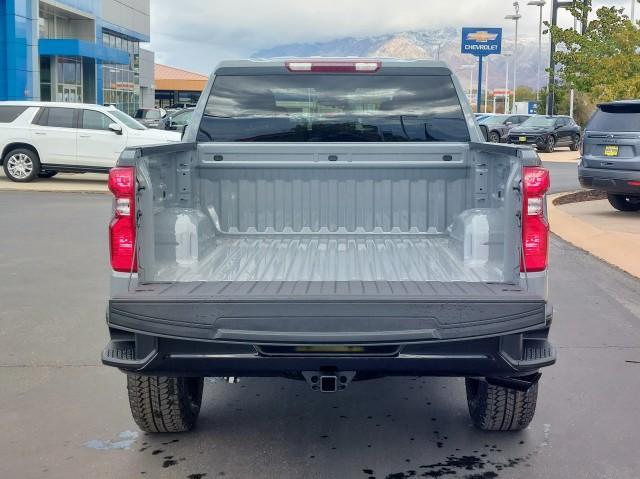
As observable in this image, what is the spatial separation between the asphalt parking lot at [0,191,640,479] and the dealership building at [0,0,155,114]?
40.4 metres

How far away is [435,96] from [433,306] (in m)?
2.22

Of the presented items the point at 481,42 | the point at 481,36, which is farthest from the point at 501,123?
the point at 481,36

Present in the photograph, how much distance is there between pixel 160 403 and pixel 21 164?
54.7 ft

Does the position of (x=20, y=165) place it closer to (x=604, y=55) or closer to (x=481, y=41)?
(x=604, y=55)

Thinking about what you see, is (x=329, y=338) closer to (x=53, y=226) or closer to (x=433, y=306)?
(x=433, y=306)

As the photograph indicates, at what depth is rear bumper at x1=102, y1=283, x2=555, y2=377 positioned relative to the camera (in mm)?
3879

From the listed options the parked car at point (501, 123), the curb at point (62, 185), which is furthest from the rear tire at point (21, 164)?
the parked car at point (501, 123)

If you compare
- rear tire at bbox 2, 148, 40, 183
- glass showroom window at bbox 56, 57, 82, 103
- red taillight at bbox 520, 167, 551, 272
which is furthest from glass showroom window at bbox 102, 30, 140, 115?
red taillight at bbox 520, 167, 551, 272

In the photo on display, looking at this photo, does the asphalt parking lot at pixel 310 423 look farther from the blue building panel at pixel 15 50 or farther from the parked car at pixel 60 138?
the blue building panel at pixel 15 50

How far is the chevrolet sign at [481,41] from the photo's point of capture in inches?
2751

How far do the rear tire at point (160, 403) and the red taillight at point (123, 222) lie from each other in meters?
0.70

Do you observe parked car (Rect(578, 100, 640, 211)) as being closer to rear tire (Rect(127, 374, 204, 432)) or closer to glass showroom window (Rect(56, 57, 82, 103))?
rear tire (Rect(127, 374, 204, 432))

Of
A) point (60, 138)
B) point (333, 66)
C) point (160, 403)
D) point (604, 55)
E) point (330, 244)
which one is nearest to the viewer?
point (160, 403)

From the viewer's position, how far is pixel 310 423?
5172 mm
